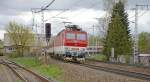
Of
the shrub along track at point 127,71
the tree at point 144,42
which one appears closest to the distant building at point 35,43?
the shrub along track at point 127,71

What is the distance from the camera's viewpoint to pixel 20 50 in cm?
9500

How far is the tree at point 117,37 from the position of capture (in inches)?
2402

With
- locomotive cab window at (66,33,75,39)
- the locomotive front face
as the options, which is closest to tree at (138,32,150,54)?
the locomotive front face

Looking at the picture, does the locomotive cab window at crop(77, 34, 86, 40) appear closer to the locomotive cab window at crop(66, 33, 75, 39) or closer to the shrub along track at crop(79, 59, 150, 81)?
the locomotive cab window at crop(66, 33, 75, 39)

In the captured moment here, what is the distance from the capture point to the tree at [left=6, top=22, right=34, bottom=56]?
9500 cm

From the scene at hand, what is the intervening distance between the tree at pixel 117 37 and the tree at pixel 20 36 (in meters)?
33.6

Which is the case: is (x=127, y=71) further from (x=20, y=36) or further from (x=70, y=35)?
(x=20, y=36)

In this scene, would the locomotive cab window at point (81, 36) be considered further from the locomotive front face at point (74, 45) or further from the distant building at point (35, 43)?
the distant building at point (35, 43)

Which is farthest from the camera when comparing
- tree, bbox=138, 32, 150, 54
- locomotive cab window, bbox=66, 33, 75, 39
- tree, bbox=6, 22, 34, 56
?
tree, bbox=138, 32, 150, 54

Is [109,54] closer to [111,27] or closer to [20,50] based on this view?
[111,27]

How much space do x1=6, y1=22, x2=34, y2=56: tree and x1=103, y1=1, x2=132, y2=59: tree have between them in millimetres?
33580

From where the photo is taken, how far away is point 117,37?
6200cm

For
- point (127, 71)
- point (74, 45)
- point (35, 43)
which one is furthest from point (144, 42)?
point (127, 71)

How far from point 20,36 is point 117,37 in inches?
1632
